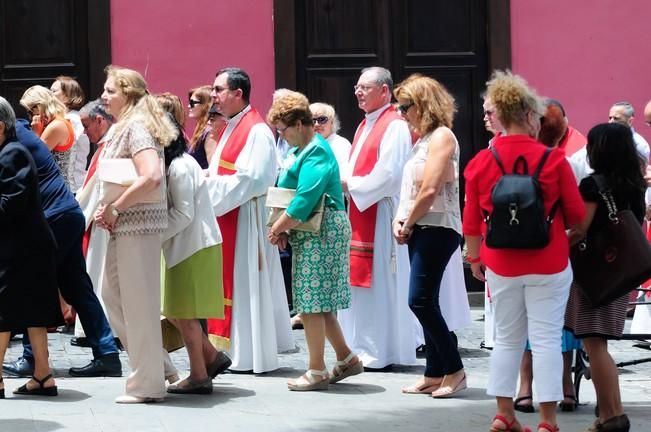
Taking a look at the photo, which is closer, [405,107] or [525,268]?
[525,268]

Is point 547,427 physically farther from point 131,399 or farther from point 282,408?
point 131,399

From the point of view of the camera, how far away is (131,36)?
12.9 metres

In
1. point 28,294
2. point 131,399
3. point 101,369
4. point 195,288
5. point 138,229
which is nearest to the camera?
point 138,229

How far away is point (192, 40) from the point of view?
1298 cm

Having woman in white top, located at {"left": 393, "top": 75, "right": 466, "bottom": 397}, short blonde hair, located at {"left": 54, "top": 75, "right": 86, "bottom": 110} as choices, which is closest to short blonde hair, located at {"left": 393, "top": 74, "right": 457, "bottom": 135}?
woman in white top, located at {"left": 393, "top": 75, "right": 466, "bottom": 397}

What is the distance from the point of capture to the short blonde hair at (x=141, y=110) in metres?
8.03

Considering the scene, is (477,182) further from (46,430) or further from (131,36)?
(131,36)

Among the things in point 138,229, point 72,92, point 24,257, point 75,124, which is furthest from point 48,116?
point 138,229

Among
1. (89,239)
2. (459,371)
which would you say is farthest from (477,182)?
(89,239)

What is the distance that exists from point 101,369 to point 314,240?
1.62 metres

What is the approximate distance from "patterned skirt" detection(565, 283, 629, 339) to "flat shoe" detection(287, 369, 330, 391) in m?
1.77

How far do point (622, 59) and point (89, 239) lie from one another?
17.8 ft

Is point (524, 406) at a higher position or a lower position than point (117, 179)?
lower

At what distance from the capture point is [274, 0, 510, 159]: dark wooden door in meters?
13.1
